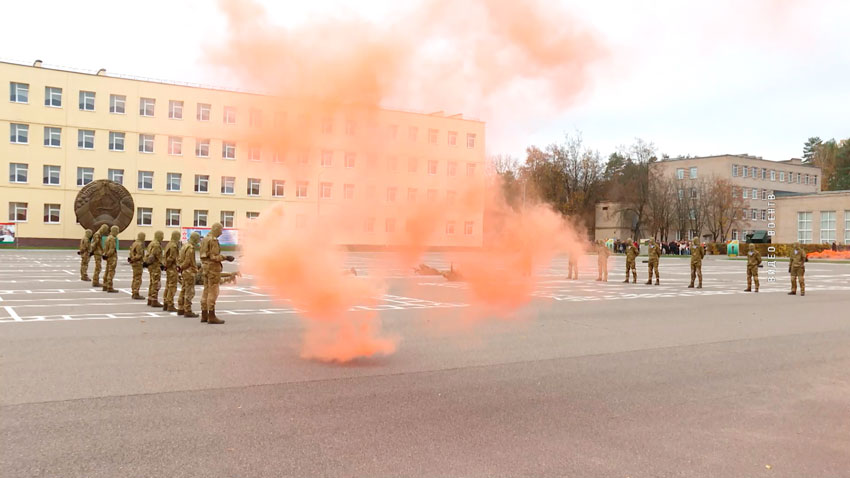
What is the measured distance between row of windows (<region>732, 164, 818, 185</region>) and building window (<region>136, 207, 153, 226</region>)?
7612 cm

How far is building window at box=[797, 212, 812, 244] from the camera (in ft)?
217

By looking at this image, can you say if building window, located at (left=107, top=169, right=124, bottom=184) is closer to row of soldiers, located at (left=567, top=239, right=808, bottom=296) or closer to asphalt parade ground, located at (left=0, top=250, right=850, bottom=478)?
row of soldiers, located at (left=567, top=239, right=808, bottom=296)

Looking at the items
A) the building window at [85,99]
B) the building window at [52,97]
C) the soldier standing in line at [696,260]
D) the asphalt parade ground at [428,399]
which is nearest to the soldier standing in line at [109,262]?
the asphalt parade ground at [428,399]

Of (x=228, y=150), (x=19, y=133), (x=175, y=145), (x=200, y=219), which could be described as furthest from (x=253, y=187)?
(x=19, y=133)

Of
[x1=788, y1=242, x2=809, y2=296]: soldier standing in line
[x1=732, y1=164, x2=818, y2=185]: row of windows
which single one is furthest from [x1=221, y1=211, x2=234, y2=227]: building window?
[x1=732, y1=164, x2=818, y2=185]: row of windows

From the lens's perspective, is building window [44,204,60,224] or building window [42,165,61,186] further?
building window [44,204,60,224]

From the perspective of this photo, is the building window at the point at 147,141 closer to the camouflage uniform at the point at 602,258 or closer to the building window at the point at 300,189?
the building window at the point at 300,189

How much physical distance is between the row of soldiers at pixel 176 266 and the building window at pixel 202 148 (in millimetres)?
2595

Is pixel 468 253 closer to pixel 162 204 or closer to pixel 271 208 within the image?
pixel 271 208

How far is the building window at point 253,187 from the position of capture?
968cm

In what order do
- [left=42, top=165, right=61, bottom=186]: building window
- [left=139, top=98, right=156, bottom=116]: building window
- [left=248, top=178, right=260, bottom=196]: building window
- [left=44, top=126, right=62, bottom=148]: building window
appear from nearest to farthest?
[left=248, top=178, right=260, bottom=196]: building window
[left=139, top=98, right=156, bottom=116]: building window
[left=44, top=126, right=62, bottom=148]: building window
[left=42, top=165, right=61, bottom=186]: building window

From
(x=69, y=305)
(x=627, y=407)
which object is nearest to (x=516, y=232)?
(x=627, y=407)

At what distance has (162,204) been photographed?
48312 millimetres

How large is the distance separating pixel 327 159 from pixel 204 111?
183cm
